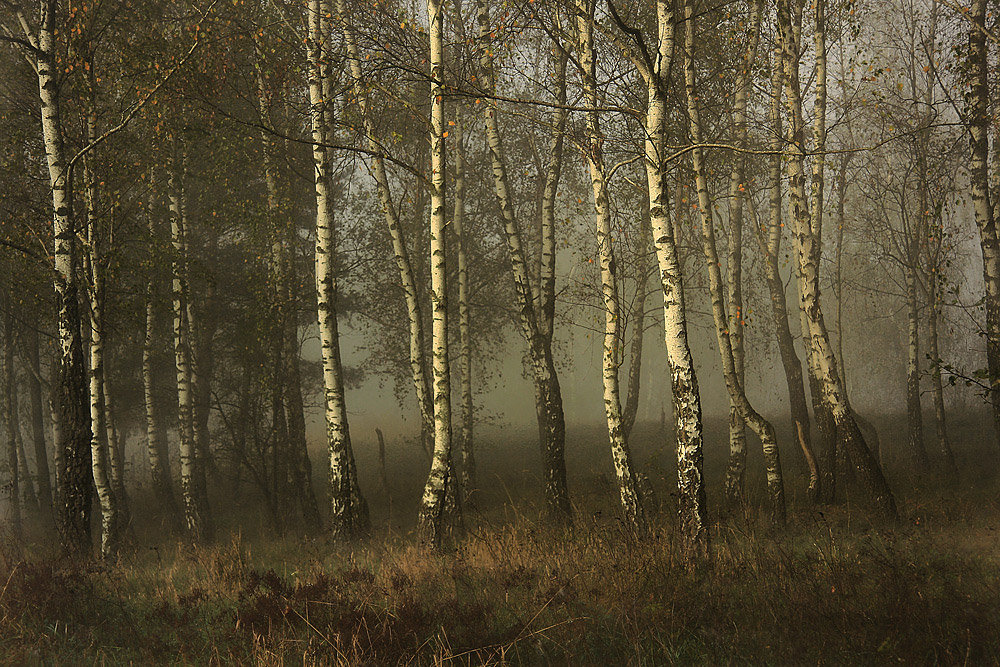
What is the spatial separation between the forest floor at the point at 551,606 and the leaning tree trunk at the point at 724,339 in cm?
108

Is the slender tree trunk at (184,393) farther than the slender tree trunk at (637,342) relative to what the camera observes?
No

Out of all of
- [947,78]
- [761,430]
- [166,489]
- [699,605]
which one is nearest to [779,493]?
[761,430]

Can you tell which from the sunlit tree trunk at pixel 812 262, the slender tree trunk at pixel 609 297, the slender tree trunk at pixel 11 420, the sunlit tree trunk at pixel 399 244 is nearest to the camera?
the slender tree trunk at pixel 609 297

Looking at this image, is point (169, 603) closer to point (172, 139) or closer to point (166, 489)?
point (172, 139)

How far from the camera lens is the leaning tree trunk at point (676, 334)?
274 inches

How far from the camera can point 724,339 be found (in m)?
10.0

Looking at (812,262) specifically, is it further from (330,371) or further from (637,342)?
(637,342)

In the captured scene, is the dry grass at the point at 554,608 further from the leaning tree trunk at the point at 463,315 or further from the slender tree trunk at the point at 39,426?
the slender tree trunk at the point at 39,426

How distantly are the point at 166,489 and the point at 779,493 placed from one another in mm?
13159

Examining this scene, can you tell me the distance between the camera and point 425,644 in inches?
187

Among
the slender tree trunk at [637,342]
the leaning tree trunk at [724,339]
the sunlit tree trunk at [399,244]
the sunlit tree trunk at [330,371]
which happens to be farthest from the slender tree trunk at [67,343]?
the slender tree trunk at [637,342]

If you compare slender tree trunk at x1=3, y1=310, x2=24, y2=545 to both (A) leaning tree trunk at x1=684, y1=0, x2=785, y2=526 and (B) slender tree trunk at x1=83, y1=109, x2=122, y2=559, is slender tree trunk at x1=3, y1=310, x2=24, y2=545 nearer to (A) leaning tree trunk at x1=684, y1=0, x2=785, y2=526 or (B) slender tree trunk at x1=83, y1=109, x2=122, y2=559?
(B) slender tree trunk at x1=83, y1=109, x2=122, y2=559

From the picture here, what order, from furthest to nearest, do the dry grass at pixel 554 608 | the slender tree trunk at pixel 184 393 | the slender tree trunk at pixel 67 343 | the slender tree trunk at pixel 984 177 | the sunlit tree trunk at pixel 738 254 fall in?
the slender tree trunk at pixel 184 393 < the sunlit tree trunk at pixel 738 254 < the slender tree trunk at pixel 984 177 < the slender tree trunk at pixel 67 343 < the dry grass at pixel 554 608

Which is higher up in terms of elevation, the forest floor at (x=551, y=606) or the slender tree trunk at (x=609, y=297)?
the slender tree trunk at (x=609, y=297)
